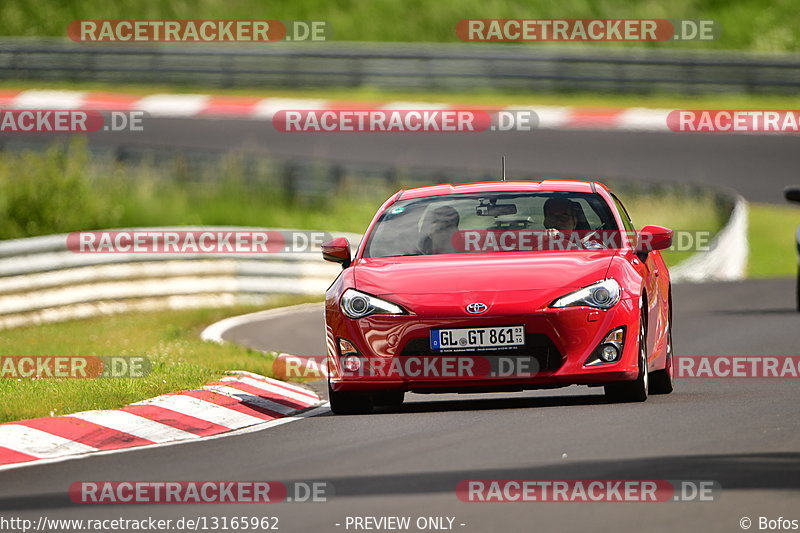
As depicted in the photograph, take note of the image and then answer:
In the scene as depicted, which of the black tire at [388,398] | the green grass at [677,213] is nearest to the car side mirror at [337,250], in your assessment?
the black tire at [388,398]

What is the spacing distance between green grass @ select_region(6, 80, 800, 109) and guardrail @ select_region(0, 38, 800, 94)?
0.15 m

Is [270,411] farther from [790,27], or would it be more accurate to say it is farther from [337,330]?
[790,27]

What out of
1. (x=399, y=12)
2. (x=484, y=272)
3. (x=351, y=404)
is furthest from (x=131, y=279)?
(x=399, y=12)

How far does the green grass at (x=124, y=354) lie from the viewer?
1099 cm

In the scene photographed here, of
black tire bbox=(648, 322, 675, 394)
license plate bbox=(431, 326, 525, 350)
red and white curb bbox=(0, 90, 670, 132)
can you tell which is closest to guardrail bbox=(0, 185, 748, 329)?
black tire bbox=(648, 322, 675, 394)

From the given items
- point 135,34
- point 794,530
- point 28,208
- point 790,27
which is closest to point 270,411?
point 794,530

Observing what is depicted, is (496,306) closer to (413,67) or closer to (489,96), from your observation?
(489,96)

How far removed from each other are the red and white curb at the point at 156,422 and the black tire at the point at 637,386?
2.17m

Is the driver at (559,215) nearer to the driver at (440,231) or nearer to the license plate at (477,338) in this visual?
the driver at (440,231)

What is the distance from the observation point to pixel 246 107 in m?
35.2

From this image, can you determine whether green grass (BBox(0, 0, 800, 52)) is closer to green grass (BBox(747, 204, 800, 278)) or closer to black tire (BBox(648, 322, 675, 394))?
green grass (BBox(747, 204, 800, 278))

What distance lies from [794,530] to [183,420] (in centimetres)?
505

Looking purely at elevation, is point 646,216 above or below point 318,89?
below

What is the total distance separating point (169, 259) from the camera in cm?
2092
